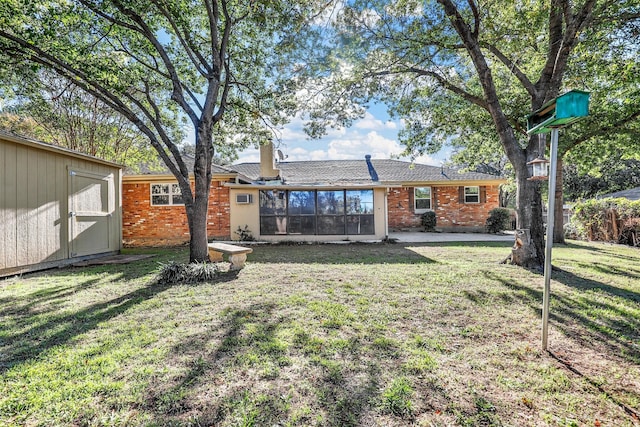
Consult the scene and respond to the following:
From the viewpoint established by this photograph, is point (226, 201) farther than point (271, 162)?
No

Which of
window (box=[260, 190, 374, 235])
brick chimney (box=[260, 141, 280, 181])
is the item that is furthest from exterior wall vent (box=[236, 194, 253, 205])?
brick chimney (box=[260, 141, 280, 181])

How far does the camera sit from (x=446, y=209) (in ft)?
52.2

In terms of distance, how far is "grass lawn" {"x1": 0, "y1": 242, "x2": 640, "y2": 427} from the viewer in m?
1.94

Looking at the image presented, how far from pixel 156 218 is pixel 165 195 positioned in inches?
41.4

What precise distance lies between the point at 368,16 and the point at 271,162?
748 centimetres

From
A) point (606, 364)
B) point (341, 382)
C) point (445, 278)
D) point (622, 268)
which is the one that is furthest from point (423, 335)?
point (622, 268)

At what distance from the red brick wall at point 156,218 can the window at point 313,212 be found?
1.75 metres

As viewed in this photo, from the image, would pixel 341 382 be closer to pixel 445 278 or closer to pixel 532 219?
pixel 445 278

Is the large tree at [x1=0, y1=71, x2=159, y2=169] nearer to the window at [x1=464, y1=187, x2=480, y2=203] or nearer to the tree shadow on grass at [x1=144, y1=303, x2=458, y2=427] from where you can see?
the tree shadow on grass at [x1=144, y1=303, x2=458, y2=427]

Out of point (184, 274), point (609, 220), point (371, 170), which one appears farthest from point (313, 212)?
point (609, 220)

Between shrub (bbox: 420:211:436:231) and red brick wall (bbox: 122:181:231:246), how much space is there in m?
10.2

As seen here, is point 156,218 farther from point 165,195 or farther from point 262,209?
point 262,209

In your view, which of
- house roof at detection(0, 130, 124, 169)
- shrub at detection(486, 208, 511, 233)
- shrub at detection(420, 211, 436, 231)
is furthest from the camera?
shrub at detection(420, 211, 436, 231)

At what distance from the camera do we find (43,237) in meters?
6.67
